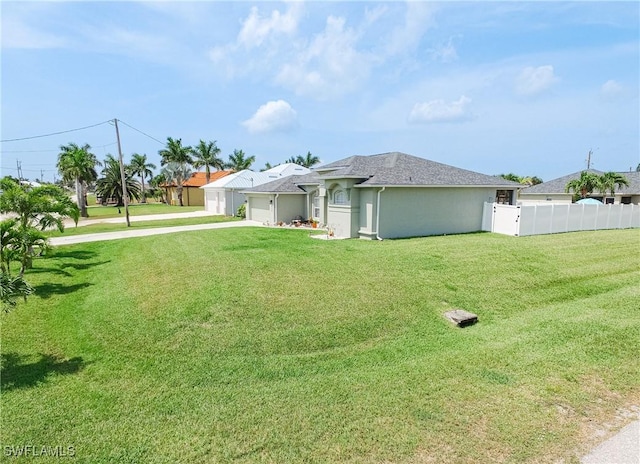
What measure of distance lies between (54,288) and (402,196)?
14413 mm

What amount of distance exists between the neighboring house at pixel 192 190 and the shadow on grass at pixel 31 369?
51.6 metres

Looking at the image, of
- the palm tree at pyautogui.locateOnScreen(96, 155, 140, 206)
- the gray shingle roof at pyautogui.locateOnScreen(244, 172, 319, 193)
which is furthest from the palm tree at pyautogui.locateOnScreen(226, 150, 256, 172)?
the gray shingle roof at pyautogui.locateOnScreen(244, 172, 319, 193)

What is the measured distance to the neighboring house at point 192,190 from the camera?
187ft

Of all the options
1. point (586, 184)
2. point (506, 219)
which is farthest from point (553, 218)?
point (586, 184)

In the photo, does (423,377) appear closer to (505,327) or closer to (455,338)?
(455,338)

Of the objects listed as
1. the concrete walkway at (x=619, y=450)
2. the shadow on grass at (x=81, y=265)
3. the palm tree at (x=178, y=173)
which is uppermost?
the palm tree at (x=178, y=173)

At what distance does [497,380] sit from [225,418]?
4168 mm

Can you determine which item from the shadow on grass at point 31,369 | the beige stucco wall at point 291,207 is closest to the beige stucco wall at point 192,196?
the beige stucco wall at point 291,207

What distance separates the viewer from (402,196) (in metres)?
17.9

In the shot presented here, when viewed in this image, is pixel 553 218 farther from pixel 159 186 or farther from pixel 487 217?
pixel 159 186

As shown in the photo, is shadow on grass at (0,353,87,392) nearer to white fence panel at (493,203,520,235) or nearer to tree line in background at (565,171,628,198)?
white fence panel at (493,203,520,235)

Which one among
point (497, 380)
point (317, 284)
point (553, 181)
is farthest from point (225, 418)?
point (553, 181)

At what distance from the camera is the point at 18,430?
15.0 feet

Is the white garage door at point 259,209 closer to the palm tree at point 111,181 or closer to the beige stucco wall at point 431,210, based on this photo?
the beige stucco wall at point 431,210
